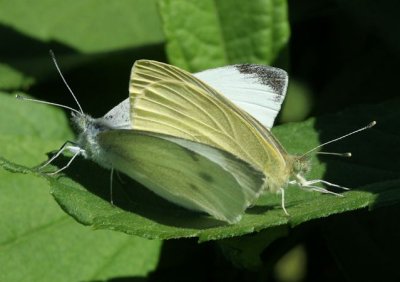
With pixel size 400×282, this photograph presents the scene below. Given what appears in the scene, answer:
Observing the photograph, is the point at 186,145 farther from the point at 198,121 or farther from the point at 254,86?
the point at 254,86

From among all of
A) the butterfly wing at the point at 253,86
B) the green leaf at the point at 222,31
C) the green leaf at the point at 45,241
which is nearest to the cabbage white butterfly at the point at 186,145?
the butterfly wing at the point at 253,86

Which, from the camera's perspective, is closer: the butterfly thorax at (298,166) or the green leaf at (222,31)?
the butterfly thorax at (298,166)

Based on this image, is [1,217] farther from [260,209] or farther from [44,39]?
[44,39]

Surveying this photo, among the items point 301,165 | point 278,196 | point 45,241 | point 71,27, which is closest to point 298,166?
A: point 301,165

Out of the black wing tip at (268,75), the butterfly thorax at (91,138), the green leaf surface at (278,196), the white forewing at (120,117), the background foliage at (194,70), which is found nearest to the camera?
the green leaf surface at (278,196)

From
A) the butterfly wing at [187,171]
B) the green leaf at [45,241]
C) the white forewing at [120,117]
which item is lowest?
the green leaf at [45,241]

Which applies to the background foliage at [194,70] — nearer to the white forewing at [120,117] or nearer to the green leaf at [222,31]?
the green leaf at [222,31]

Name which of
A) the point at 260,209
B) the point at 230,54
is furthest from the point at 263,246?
the point at 230,54

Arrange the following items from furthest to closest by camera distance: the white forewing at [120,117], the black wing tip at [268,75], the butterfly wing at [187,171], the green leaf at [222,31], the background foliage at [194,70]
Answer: the green leaf at [222,31] < the black wing tip at [268,75] < the white forewing at [120,117] < the background foliage at [194,70] < the butterfly wing at [187,171]
